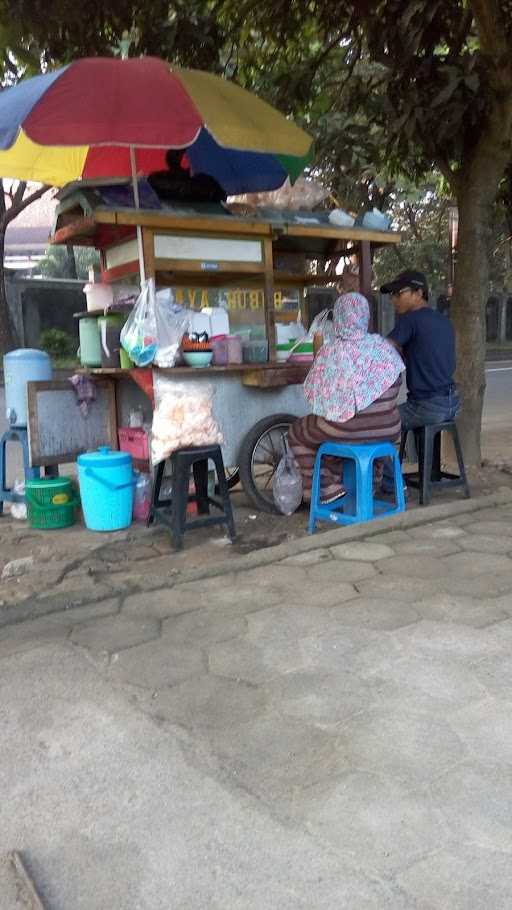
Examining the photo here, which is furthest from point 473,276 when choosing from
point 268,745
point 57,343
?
point 57,343

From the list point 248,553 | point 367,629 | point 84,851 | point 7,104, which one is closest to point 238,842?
point 84,851

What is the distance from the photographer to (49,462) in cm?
Result: 488

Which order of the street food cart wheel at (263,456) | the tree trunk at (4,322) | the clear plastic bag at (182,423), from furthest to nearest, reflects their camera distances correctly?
the tree trunk at (4,322), the street food cart wheel at (263,456), the clear plastic bag at (182,423)

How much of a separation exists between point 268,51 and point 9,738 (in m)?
6.76

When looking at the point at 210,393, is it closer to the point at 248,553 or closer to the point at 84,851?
the point at 248,553

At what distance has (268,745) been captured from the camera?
7.29 ft

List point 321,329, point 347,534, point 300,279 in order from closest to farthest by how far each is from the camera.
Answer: point 347,534 → point 321,329 → point 300,279

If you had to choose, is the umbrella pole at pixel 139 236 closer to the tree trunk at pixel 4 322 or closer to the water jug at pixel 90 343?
the water jug at pixel 90 343

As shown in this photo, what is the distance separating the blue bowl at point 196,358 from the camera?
15.0 ft

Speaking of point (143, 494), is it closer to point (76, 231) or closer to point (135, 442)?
point (135, 442)

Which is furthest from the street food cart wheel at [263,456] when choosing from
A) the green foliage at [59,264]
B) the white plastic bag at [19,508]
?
the green foliage at [59,264]

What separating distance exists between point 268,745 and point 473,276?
4265 mm

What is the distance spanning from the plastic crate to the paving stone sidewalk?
4.84ft

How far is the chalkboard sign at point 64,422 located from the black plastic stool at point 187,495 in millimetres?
752
